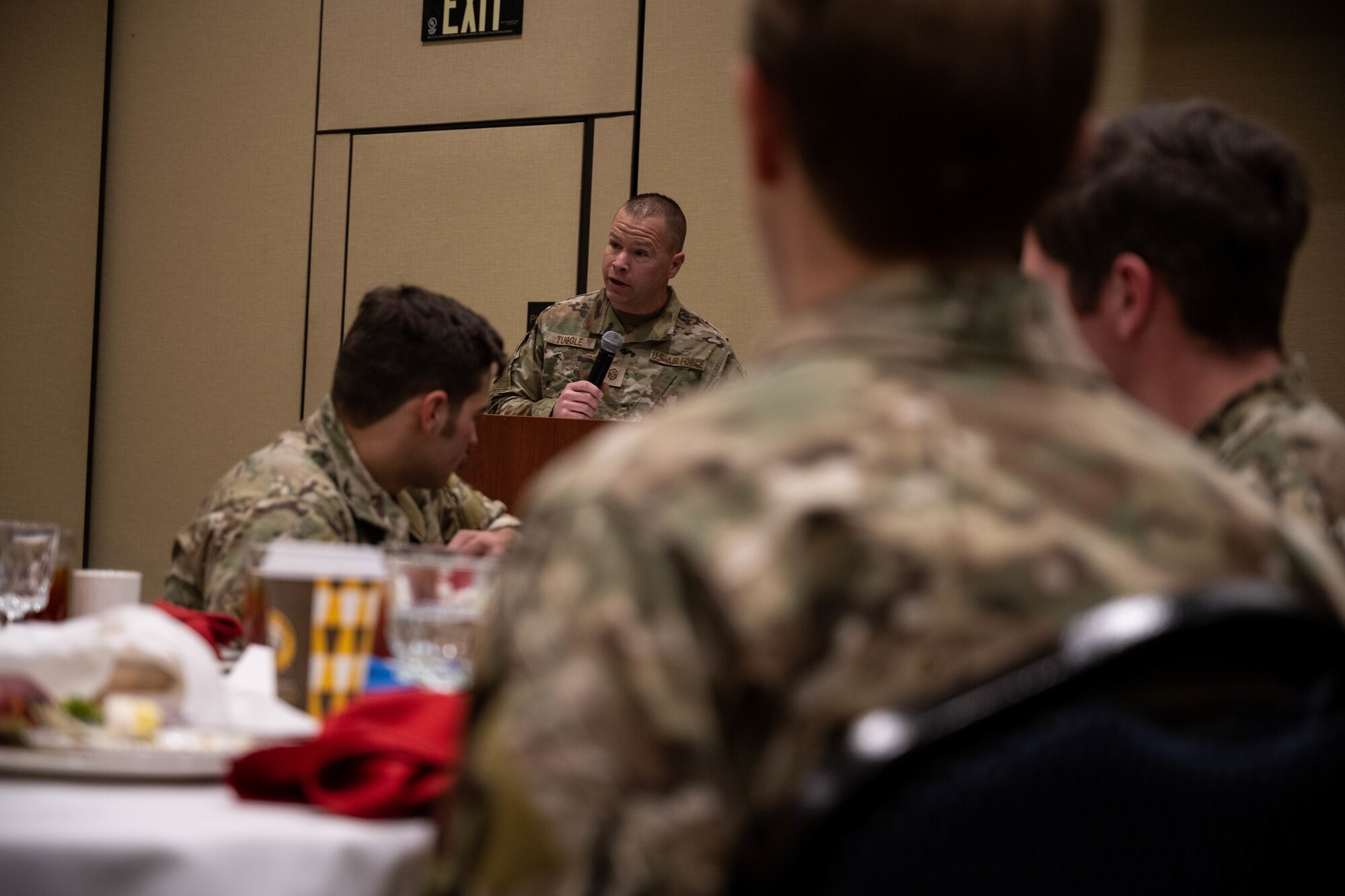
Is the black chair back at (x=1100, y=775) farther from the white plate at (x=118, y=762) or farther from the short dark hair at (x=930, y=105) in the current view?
the white plate at (x=118, y=762)

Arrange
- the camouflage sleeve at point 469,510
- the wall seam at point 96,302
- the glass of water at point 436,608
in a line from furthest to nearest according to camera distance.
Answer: the wall seam at point 96,302 → the camouflage sleeve at point 469,510 → the glass of water at point 436,608

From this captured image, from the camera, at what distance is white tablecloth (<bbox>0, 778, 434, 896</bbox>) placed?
743mm

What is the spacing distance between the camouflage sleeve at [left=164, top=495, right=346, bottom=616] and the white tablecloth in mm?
1216

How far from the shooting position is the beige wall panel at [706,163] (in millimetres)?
5117

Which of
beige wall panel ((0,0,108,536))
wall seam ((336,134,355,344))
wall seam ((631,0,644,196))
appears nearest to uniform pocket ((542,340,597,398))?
wall seam ((631,0,644,196))

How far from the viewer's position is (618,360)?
185 inches

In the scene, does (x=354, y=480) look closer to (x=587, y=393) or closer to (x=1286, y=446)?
(x=587, y=393)

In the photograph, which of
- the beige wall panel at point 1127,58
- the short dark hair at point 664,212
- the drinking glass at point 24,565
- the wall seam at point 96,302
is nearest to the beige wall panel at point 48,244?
the wall seam at point 96,302

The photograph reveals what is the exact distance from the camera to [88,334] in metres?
5.94

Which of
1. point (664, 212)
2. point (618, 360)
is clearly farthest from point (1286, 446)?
point (618, 360)

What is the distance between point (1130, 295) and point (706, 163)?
3.64 meters

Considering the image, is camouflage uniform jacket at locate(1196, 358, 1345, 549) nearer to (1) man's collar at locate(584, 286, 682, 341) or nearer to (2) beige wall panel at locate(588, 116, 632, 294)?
(1) man's collar at locate(584, 286, 682, 341)

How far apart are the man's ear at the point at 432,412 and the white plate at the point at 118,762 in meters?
1.53

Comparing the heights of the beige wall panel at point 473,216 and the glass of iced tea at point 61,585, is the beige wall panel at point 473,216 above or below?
above
